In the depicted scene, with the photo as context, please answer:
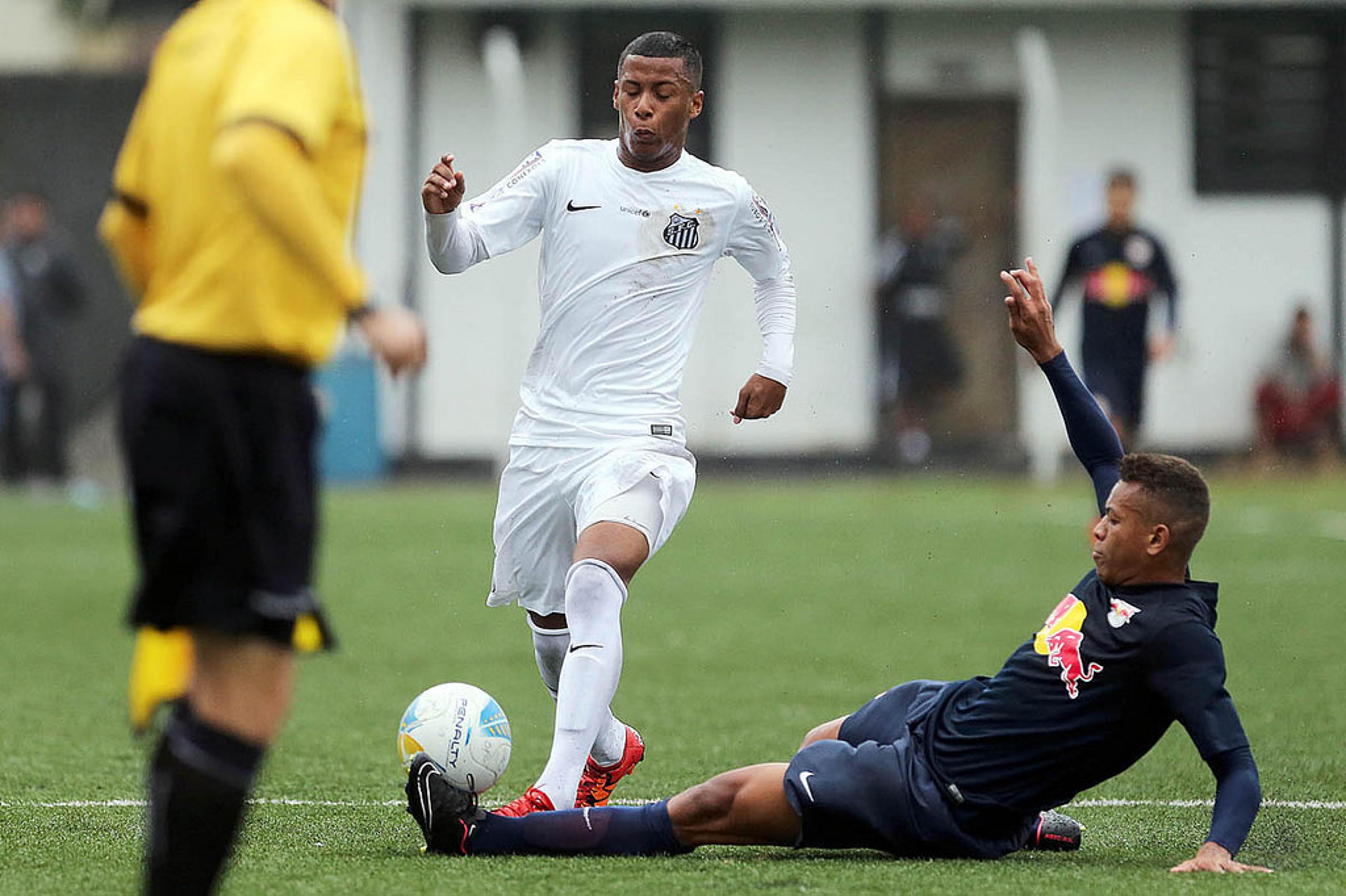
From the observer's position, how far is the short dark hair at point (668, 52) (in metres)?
5.55

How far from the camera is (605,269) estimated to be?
5.62m

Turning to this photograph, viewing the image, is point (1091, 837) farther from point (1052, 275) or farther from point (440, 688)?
point (1052, 275)

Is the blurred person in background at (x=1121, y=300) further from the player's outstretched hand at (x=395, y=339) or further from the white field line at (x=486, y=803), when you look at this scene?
the player's outstretched hand at (x=395, y=339)

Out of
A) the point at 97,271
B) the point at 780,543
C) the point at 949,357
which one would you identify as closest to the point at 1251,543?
the point at 780,543


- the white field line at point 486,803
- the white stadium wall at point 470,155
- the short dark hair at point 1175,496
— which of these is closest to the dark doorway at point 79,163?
the white stadium wall at point 470,155

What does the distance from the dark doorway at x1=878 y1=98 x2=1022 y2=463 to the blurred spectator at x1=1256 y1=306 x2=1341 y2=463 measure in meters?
2.42

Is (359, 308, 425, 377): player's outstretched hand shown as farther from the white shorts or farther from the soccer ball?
the white shorts

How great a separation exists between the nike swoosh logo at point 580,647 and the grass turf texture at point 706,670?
1.91 ft

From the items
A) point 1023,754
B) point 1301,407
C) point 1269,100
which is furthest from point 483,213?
point 1269,100

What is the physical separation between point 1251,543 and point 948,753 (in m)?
9.59

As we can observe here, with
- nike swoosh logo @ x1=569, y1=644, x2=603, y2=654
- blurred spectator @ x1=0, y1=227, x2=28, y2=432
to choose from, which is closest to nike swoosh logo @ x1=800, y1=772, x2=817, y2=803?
nike swoosh logo @ x1=569, y1=644, x2=603, y2=654

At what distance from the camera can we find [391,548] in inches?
541

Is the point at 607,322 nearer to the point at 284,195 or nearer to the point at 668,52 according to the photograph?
the point at 668,52

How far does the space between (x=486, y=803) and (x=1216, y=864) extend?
2.03 m
